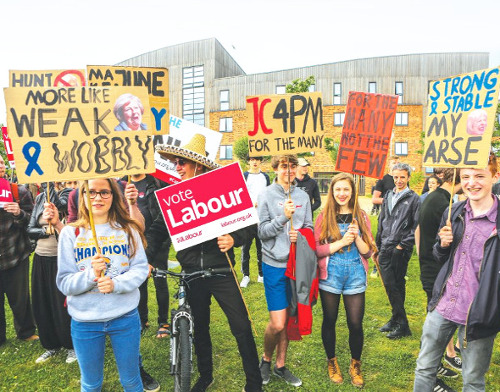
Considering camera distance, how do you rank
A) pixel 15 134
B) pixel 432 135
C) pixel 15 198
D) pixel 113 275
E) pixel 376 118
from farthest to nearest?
pixel 15 198
pixel 376 118
pixel 432 135
pixel 113 275
pixel 15 134

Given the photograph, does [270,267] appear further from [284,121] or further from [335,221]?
[284,121]

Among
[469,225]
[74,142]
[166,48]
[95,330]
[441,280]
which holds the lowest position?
[95,330]

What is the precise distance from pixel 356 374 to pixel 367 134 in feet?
8.66

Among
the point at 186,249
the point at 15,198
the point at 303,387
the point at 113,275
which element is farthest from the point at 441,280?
the point at 15,198

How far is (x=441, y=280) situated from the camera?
114 inches

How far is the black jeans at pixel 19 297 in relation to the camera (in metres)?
4.51

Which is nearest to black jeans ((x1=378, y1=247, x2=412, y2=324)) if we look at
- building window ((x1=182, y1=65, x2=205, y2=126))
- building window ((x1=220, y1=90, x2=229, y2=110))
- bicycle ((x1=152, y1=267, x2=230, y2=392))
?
bicycle ((x1=152, y1=267, x2=230, y2=392))

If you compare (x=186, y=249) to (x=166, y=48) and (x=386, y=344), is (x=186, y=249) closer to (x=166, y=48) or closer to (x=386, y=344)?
(x=386, y=344)

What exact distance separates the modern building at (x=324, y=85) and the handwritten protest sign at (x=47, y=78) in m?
27.3

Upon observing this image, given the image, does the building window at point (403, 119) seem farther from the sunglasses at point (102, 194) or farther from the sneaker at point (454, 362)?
the sunglasses at point (102, 194)

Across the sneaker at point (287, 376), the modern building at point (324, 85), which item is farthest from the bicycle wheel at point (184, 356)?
the modern building at point (324, 85)

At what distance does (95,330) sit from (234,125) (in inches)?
1321

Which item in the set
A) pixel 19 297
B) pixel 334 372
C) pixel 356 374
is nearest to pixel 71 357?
pixel 19 297

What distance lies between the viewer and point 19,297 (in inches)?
180
